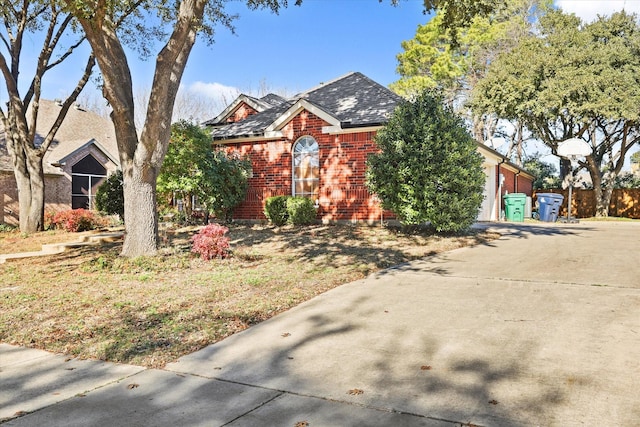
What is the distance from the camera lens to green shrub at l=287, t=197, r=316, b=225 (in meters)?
14.5

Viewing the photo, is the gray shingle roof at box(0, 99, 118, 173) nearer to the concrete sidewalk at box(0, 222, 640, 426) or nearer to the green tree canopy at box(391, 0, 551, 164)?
the concrete sidewalk at box(0, 222, 640, 426)

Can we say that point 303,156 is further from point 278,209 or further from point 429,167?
point 429,167

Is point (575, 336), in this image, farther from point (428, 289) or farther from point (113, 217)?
point (113, 217)

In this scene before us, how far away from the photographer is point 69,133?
78.0 feet

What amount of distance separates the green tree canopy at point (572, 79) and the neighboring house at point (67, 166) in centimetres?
2052

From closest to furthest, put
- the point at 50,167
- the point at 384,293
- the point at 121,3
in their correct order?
the point at 384,293 → the point at 121,3 → the point at 50,167

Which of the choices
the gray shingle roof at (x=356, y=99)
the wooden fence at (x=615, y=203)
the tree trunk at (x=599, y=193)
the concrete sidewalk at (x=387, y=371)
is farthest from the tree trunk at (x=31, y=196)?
the wooden fence at (x=615, y=203)

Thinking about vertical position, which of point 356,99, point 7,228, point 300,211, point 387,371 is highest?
point 356,99

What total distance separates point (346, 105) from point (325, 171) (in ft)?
8.98

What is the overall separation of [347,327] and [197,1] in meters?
6.98

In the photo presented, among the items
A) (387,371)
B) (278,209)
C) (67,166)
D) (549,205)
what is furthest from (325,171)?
(67,166)

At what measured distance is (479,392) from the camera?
3.32m

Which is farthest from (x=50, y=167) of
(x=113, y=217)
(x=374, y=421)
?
(x=374, y=421)

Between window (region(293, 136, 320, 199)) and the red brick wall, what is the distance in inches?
7.5
